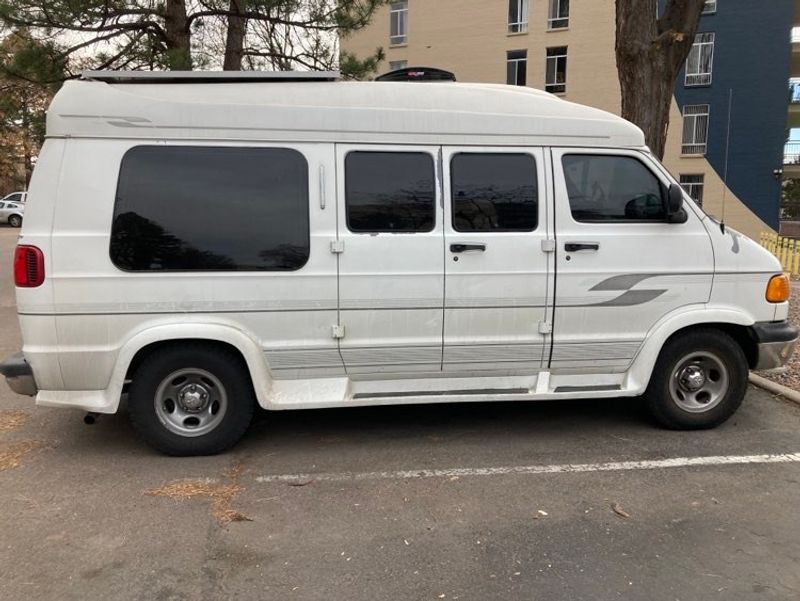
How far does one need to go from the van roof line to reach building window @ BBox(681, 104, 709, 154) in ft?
99.8

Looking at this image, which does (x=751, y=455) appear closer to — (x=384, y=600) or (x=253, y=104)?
(x=384, y=600)

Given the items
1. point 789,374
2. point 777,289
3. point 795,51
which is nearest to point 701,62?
point 795,51

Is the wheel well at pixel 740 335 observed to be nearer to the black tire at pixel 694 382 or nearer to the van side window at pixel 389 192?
the black tire at pixel 694 382

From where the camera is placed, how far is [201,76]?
4.44m

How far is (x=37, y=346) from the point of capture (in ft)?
13.7

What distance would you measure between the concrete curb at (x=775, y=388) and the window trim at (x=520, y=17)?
97.1 feet

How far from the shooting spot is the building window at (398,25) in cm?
3372

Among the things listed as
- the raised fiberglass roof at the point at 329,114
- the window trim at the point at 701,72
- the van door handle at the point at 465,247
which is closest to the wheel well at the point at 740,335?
A: the raised fiberglass roof at the point at 329,114

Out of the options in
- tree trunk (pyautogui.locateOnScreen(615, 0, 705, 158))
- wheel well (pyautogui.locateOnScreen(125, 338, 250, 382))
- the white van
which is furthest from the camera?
tree trunk (pyautogui.locateOnScreen(615, 0, 705, 158))

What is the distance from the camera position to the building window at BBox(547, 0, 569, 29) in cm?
3141

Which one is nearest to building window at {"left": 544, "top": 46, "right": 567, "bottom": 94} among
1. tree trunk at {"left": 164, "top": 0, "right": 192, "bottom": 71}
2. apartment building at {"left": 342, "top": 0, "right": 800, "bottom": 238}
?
apartment building at {"left": 342, "top": 0, "right": 800, "bottom": 238}

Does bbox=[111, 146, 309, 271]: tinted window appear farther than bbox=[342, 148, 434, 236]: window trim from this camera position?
No

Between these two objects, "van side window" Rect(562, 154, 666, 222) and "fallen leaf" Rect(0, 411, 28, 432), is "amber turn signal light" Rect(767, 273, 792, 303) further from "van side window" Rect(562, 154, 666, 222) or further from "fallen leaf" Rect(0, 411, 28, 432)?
"fallen leaf" Rect(0, 411, 28, 432)

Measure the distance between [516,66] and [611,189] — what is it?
3039 centimetres
